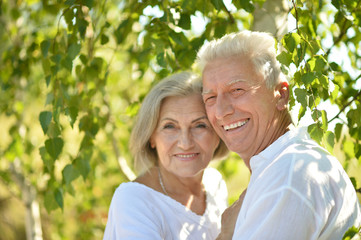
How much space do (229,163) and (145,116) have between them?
2.15 meters

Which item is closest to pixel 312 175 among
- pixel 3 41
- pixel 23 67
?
pixel 23 67

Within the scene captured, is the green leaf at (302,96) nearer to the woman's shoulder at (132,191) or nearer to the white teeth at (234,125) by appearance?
the white teeth at (234,125)

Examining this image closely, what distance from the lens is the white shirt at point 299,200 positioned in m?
1.50

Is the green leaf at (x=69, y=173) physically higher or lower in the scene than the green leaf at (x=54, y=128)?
lower

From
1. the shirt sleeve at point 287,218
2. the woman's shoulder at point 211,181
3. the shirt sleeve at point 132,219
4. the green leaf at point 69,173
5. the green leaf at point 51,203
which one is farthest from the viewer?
the woman's shoulder at point 211,181

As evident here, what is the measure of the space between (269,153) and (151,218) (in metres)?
0.84

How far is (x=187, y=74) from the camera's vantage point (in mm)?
2703

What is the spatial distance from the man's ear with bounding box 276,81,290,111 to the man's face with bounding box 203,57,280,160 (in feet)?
0.06

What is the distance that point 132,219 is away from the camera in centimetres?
228

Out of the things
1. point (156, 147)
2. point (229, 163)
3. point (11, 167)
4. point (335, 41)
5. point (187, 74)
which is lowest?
point (229, 163)

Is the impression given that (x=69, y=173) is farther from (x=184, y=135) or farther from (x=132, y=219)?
(x=184, y=135)

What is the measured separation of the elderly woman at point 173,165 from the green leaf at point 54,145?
0.40 meters

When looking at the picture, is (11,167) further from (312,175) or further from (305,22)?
(312,175)

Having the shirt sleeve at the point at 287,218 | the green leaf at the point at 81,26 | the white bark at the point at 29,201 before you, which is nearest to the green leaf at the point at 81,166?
the green leaf at the point at 81,26
